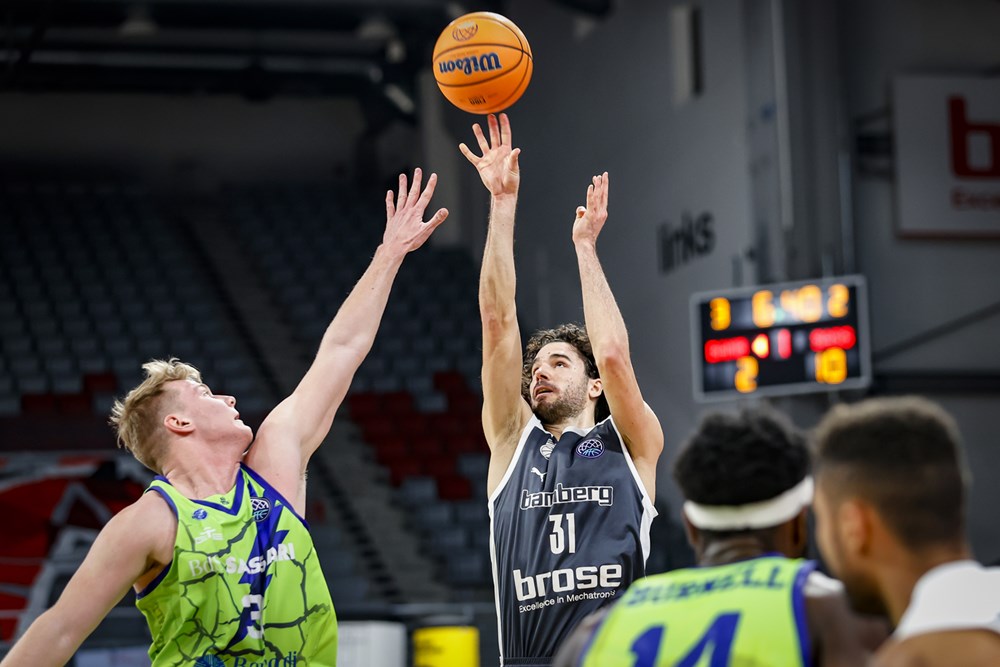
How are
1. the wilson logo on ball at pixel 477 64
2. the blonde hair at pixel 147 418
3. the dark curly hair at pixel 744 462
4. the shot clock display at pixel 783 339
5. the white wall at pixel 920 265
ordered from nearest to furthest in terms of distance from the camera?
the dark curly hair at pixel 744 462, the blonde hair at pixel 147 418, the wilson logo on ball at pixel 477 64, the shot clock display at pixel 783 339, the white wall at pixel 920 265

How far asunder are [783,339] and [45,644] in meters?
9.05

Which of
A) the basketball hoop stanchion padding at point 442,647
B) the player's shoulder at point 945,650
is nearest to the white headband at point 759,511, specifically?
the player's shoulder at point 945,650

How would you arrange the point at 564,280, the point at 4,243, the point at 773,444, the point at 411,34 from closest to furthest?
1. the point at 773,444
2. the point at 564,280
3. the point at 4,243
4. the point at 411,34

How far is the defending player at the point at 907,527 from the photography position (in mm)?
2301

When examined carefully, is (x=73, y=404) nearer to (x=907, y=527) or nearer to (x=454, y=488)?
(x=454, y=488)

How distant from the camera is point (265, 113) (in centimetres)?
2353

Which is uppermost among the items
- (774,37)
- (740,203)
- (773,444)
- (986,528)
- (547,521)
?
(774,37)

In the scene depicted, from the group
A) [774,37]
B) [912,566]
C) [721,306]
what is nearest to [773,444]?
[912,566]

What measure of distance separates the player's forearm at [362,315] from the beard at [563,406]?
718 millimetres

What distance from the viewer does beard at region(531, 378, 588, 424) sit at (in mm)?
5027

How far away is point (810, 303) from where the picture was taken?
11852mm

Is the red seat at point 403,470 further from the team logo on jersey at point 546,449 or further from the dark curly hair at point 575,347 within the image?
the team logo on jersey at point 546,449

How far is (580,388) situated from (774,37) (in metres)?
9.31

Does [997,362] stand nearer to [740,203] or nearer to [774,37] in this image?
[740,203]
